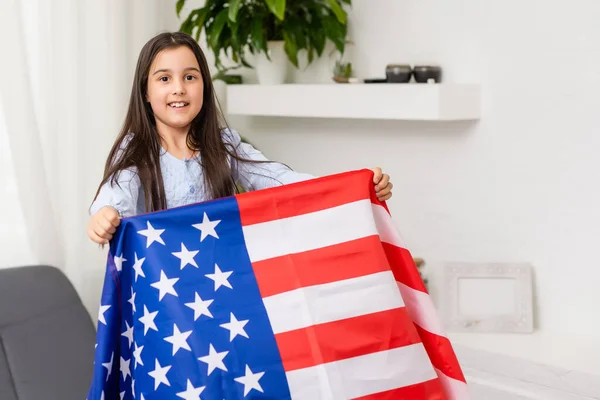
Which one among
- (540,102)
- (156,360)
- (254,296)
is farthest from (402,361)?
(540,102)

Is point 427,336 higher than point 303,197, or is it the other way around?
point 303,197

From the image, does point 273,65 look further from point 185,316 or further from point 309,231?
point 185,316

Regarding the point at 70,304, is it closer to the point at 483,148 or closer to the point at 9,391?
the point at 9,391

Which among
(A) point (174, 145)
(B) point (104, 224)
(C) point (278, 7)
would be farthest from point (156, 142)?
(C) point (278, 7)

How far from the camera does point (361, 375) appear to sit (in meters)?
1.58

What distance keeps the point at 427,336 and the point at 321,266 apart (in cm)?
28

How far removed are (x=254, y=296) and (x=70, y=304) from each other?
1.13m

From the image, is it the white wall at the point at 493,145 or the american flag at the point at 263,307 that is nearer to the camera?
the american flag at the point at 263,307

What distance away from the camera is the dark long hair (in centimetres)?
175

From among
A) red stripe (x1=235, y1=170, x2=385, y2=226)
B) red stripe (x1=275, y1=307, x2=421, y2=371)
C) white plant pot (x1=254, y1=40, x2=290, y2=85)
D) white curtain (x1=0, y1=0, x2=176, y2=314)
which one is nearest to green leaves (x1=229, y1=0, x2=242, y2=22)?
white plant pot (x1=254, y1=40, x2=290, y2=85)

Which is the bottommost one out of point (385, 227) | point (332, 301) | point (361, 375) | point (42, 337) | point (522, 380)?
point (522, 380)

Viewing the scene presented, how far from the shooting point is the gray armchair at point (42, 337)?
7.46ft

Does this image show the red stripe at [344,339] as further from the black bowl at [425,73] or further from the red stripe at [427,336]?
the black bowl at [425,73]

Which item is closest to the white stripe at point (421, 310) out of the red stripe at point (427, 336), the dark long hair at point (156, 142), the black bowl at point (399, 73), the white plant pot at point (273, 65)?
the red stripe at point (427, 336)
